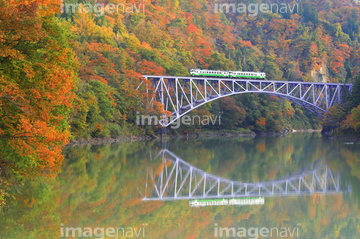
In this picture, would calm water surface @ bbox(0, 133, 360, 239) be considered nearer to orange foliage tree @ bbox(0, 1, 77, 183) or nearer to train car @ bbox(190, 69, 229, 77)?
orange foliage tree @ bbox(0, 1, 77, 183)

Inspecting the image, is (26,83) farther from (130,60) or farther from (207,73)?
(207,73)

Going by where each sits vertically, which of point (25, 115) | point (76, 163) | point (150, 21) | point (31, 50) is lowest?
point (76, 163)

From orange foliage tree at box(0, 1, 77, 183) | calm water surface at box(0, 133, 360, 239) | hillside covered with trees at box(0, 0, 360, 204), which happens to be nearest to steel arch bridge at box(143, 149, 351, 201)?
calm water surface at box(0, 133, 360, 239)

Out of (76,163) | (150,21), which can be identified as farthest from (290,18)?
(76,163)

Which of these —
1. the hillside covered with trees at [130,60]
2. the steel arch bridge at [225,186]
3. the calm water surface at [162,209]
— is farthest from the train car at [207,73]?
the steel arch bridge at [225,186]

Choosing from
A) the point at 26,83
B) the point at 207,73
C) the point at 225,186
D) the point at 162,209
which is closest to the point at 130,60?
the point at 207,73

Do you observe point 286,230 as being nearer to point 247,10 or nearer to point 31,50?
point 31,50
